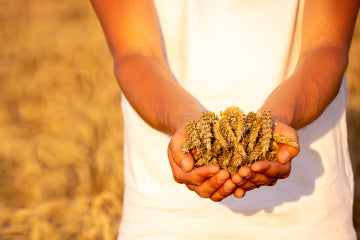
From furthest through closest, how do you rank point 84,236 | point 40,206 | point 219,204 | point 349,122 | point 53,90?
point 53,90 → point 349,122 → point 40,206 → point 84,236 → point 219,204

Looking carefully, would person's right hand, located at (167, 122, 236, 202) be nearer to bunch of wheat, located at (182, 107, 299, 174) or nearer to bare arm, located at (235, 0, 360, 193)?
bunch of wheat, located at (182, 107, 299, 174)

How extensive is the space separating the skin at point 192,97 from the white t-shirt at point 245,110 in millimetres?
77

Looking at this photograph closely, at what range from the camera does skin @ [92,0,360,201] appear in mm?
1312

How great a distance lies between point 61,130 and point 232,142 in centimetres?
319

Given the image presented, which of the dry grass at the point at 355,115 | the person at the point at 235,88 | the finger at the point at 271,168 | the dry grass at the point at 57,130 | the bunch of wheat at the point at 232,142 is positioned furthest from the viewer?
the dry grass at the point at 355,115

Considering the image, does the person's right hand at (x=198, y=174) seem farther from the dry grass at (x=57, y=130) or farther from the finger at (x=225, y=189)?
the dry grass at (x=57, y=130)

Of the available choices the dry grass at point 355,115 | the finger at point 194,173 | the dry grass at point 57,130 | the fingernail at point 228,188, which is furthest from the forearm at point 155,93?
the dry grass at point 355,115

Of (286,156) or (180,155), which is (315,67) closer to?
(286,156)

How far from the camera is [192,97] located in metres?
1.65

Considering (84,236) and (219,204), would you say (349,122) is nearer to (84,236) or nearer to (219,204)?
(84,236)

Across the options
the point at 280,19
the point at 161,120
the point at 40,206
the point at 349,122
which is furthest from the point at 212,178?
the point at 349,122

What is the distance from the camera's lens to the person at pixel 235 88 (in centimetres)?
155

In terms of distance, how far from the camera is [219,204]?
1584mm

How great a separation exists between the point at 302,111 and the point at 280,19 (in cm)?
35
